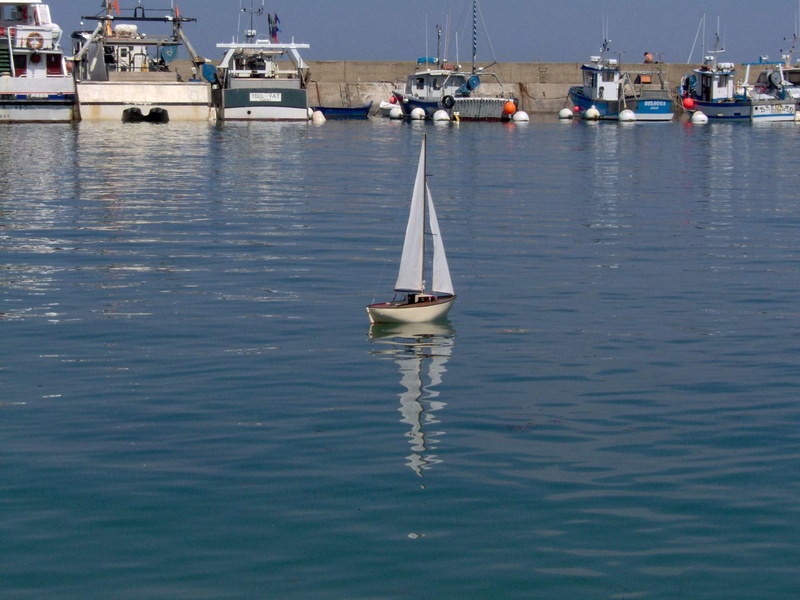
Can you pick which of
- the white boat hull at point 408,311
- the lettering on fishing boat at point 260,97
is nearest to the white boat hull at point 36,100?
the lettering on fishing boat at point 260,97

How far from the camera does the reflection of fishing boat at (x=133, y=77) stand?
74.4 meters

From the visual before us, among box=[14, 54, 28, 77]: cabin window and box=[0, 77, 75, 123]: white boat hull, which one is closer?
box=[0, 77, 75, 123]: white boat hull

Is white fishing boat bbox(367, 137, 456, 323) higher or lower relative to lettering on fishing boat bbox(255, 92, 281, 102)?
lower

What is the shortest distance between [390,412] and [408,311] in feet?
14.3

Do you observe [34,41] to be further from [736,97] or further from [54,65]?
[736,97]

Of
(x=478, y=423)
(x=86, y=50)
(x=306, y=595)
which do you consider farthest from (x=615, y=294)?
(x=86, y=50)

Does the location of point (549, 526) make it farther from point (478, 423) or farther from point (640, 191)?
point (640, 191)

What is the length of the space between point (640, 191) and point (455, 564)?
3170 centimetres

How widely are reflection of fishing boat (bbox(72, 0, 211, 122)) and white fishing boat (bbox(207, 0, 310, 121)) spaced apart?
8.32 feet

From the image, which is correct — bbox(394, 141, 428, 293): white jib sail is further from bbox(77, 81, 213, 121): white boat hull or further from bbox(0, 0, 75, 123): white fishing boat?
bbox(77, 81, 213, 121): white boat hull

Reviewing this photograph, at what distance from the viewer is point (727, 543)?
9922 mm

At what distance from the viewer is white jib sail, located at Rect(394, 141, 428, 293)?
57.6 ft

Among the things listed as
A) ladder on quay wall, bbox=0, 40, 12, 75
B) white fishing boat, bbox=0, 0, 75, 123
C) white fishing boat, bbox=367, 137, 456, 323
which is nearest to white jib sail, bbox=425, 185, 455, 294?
white fishing boat, bbox=367, 137, 456, 323

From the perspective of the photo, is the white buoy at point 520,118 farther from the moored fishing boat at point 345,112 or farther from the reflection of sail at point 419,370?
the reflection of sail at point 419,370
